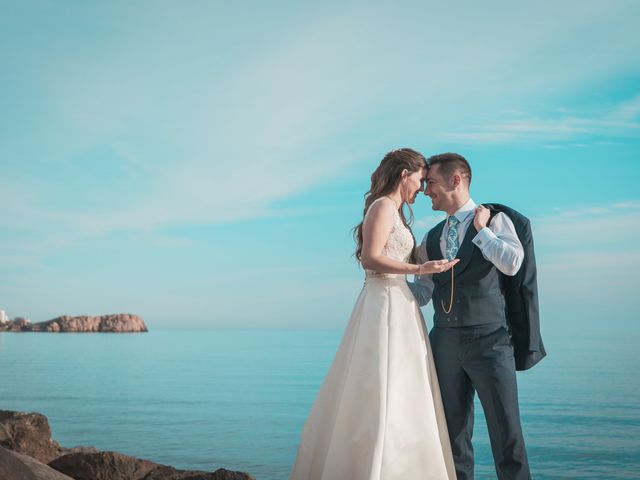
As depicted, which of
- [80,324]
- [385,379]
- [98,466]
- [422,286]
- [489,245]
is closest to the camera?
[489,245]

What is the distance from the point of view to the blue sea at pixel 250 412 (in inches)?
503

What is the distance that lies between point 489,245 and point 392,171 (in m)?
0.88

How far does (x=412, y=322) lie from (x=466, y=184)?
1.00 m

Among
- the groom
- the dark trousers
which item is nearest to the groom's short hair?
the groom

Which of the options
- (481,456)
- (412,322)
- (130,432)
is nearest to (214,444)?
(130,432)

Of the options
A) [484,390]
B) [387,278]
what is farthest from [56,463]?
[484,390]

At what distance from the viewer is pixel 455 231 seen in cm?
451

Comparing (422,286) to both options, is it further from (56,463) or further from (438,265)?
(56,463)

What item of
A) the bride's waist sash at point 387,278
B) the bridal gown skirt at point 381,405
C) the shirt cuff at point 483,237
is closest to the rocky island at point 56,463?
the bridal gown skirt at point 381,405

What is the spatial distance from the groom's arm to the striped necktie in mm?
216

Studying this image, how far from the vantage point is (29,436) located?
5797 mm

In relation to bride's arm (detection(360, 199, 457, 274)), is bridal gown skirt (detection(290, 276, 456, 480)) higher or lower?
lower

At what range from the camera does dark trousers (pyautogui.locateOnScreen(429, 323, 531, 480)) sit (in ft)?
13.8

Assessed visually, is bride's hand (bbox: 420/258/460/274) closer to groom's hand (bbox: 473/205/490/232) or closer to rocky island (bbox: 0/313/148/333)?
groom's hand (bbox: 473/205/490/232)
